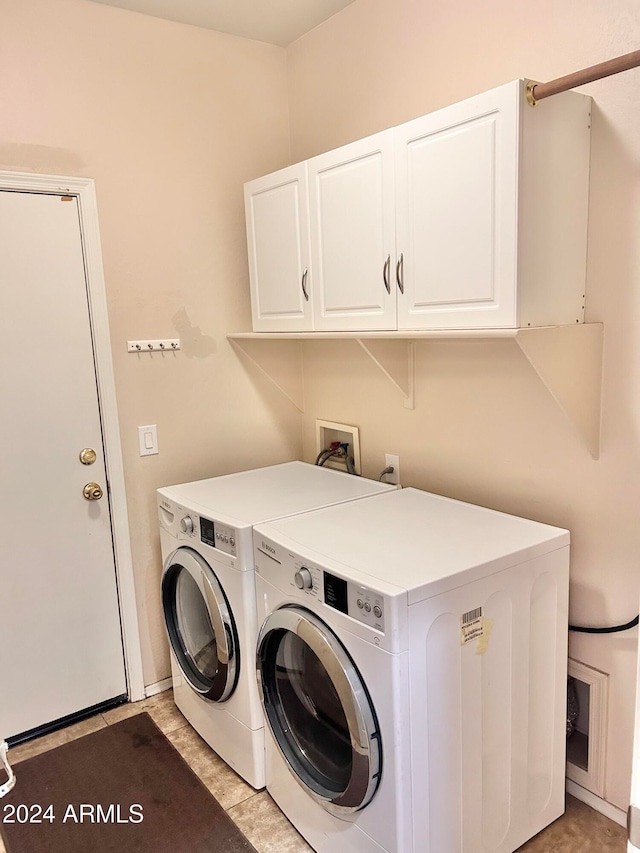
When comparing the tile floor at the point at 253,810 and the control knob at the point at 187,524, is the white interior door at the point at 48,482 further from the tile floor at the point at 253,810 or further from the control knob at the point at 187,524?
the control knob at the point at 187,524

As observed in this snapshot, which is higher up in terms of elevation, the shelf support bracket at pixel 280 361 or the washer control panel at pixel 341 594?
the shelf support bracket at pixel 280 361

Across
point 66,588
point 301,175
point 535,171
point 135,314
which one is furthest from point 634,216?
point 66,588

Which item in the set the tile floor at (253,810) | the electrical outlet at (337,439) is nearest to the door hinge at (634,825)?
the tile floor at (253,810)

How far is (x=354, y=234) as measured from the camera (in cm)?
199

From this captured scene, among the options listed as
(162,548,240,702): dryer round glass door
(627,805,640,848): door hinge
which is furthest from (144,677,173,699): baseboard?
(627,805,640,848): door hinge

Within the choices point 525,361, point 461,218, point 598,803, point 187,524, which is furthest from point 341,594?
point 598,803

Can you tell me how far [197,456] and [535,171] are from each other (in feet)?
5.64

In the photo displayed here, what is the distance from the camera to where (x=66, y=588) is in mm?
2352

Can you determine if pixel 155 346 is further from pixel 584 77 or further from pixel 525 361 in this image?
pixel 584 77

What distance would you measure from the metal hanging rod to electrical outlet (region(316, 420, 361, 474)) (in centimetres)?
143

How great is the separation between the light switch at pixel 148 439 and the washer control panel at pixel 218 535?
0.57m

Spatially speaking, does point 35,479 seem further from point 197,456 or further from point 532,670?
point 532,670

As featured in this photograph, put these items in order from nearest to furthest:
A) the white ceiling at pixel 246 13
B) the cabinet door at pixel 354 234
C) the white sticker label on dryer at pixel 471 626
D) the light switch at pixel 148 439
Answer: the white sticker label on dryer at pixel 471 626
the cabinet door at pixel 354 234
the white ceiling at pixel 246 13
the light switch at pixel 148 439

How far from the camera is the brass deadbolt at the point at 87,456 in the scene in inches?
91.7
